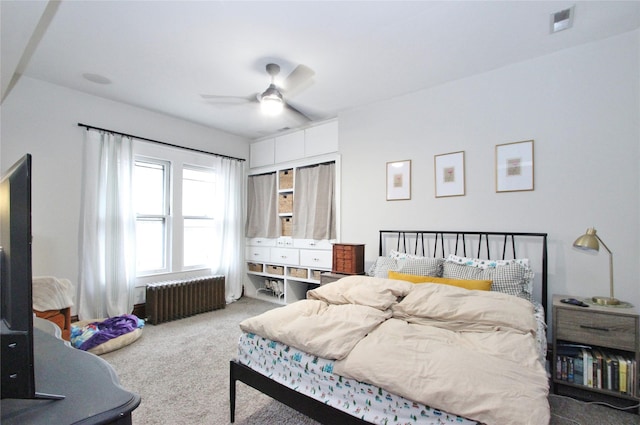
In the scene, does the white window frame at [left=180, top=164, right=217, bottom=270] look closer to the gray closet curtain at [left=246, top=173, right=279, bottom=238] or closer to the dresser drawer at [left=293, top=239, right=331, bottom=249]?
the gray closet curtain at [left=246, top=173, right=279, bottom=238]

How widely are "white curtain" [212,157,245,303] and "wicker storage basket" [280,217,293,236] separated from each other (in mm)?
820

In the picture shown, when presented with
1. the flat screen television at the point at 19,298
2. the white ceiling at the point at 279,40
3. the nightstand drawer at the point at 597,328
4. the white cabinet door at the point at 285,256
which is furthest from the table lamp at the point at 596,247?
the white cabinet door at the point at 285,256

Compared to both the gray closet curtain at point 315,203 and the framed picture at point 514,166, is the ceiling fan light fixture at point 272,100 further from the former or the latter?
the framed picture at point 514,166

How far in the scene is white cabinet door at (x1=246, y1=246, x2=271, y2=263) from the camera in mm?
4918

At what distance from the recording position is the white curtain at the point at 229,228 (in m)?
4.77

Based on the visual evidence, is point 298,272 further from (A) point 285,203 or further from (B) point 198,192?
(B) point 198,192

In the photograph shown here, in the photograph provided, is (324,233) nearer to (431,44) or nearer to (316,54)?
(316,54)

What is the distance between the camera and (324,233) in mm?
4211

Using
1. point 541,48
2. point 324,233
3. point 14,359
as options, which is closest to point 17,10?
point 14,359

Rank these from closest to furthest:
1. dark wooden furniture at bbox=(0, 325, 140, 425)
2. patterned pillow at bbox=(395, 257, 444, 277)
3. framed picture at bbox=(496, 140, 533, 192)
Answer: dark wooden furniture at bbox=(0, 325, 140, 425), framed picture at bbox=(496, 140, 533, 192), patterned pillow at bbox=(395, 257, 444, 277)

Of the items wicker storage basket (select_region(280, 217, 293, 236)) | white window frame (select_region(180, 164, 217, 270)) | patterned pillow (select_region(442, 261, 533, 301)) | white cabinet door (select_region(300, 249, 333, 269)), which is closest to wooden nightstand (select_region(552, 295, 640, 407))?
patterned pillow (select_region(442, 261, 533, 301))

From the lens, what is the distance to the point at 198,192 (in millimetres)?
4648

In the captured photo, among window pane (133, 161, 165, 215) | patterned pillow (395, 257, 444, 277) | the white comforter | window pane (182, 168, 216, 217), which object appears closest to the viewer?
the white comforter

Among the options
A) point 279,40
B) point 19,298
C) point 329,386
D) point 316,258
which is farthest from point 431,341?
point 316,258
